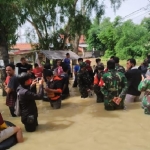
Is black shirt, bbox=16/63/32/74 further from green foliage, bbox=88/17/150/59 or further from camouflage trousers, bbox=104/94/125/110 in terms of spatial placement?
green foliage, bbox=88/17/150/59

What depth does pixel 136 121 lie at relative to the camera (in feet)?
19.6

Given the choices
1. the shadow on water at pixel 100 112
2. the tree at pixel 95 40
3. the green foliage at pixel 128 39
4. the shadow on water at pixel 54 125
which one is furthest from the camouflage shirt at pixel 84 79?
the tree at pixel 95 40

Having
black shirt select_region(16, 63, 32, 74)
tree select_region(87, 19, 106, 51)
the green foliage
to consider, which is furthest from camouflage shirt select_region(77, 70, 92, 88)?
tree select_region(87, 19, 106, 51)

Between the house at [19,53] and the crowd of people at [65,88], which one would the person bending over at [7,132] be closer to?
the crowd of people at [65,88]

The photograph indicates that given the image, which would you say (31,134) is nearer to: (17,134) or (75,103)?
(17,134)

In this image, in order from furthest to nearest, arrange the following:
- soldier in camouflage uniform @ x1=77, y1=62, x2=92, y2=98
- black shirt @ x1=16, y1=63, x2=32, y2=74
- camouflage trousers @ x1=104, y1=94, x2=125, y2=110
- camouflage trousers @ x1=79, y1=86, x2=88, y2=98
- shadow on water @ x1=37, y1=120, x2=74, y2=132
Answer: black shirt @ x1=16, y1=63, x2=32, y2=74 → camouflage trousers @ x1=79, y1=86, x2=88, y2=98 → soldier in camouflage uniform @ x1=77, y1=62, x2=92, y2=98 → camouflage trousers @ x1=104, y1=94, x2=125, y2=110 → shadow on water @ x1=37, y1=120, x2=74, y2=132

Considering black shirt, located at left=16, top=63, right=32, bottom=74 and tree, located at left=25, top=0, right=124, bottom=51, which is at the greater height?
tree, located at left=25, top=0, right=124, bottom=51

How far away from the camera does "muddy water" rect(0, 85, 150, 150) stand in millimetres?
4668

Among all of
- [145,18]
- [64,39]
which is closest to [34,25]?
[64,39]

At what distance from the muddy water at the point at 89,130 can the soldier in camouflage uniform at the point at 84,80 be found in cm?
148

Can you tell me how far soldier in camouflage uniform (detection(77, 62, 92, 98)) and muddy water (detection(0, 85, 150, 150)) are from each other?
4.84ft

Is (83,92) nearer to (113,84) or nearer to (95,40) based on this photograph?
(113,84)

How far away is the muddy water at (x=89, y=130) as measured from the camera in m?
4.67

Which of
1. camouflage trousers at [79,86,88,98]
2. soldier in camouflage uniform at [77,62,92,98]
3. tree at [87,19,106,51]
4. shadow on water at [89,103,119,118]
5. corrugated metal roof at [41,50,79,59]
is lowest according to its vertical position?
shadow on water at [89,103,119,118]
